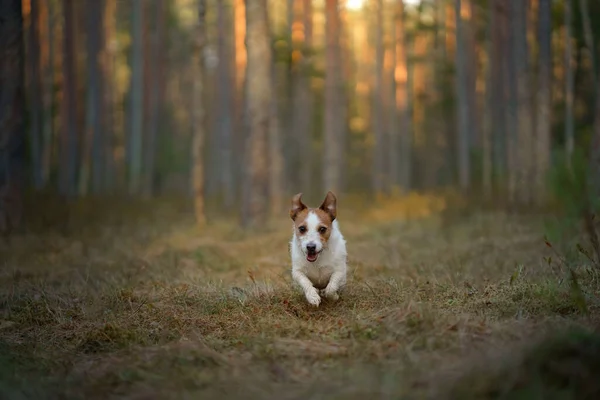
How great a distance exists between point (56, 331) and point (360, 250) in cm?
664

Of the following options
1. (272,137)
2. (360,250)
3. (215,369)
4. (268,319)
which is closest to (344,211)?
(272,137)

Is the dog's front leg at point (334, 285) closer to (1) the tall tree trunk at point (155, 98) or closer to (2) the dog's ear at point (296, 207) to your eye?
(2) the dog's ear at point (296, 207)

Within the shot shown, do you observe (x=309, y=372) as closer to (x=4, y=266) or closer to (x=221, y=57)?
(x=4, y=266)

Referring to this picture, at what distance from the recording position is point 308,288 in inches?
250

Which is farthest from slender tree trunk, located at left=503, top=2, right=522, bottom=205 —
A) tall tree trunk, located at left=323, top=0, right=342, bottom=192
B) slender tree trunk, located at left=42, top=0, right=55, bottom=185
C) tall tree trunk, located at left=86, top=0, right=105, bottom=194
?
slender tree trunk, located at left=42, top=0, right=55, bottom=185

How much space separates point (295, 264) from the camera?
6730 millimetres

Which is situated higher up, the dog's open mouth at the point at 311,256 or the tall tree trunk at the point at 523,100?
the tall tree trunk at the point at 523,100

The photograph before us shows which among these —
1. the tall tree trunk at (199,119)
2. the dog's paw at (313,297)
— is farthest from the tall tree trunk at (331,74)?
the dog's paw at (313,297)

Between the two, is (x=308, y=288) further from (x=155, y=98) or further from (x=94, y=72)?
(x=155, y=98)

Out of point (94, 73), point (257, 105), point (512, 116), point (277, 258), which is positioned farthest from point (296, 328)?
point (94, 73)

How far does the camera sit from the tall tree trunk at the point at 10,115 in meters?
12.1

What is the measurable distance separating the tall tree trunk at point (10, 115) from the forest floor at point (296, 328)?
78.9 inches

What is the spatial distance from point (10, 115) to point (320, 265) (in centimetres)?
871

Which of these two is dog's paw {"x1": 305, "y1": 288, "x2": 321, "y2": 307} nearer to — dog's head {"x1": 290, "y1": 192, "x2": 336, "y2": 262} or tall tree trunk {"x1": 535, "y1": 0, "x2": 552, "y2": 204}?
dog's head {"x1": 290, "y1": 192, "x2": 336, "y2": 262}
